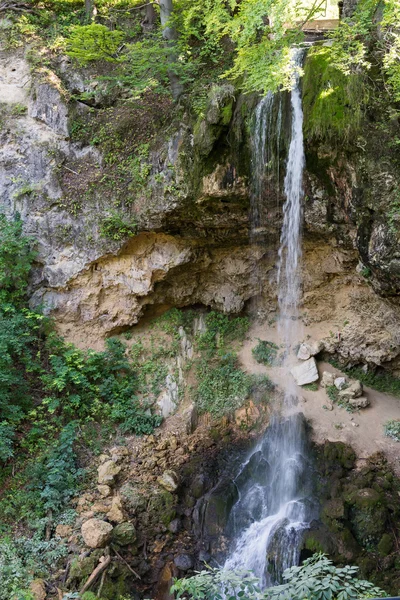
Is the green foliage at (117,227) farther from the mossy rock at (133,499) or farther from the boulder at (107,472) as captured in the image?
the mossy rock at (133,499)

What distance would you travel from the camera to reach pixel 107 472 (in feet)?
28.5

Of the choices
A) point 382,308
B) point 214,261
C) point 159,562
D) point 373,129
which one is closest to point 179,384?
point 214,261

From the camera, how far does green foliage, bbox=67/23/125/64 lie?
29.2 ft

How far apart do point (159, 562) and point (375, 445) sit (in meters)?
4.48

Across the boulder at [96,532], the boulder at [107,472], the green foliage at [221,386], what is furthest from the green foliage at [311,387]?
the boulder at [96,532]

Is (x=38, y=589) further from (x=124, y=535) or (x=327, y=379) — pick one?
(x=327, y=379)

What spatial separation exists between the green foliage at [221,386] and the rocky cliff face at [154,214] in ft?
4.70

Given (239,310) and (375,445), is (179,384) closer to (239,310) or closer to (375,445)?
(239,310)

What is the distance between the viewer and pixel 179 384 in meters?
10.6

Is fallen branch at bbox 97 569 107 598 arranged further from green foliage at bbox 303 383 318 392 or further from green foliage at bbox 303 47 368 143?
green foliage at bbox 303 47 368 143

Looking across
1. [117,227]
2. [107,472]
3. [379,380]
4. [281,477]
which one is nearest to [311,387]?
[379,380]

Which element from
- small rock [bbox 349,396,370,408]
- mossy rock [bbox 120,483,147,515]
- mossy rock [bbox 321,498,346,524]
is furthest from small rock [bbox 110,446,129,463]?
small rock [bbox 349,396,370,408]

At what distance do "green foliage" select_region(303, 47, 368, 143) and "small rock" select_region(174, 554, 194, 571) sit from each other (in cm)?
712

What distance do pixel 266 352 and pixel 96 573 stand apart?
5.77 meters
